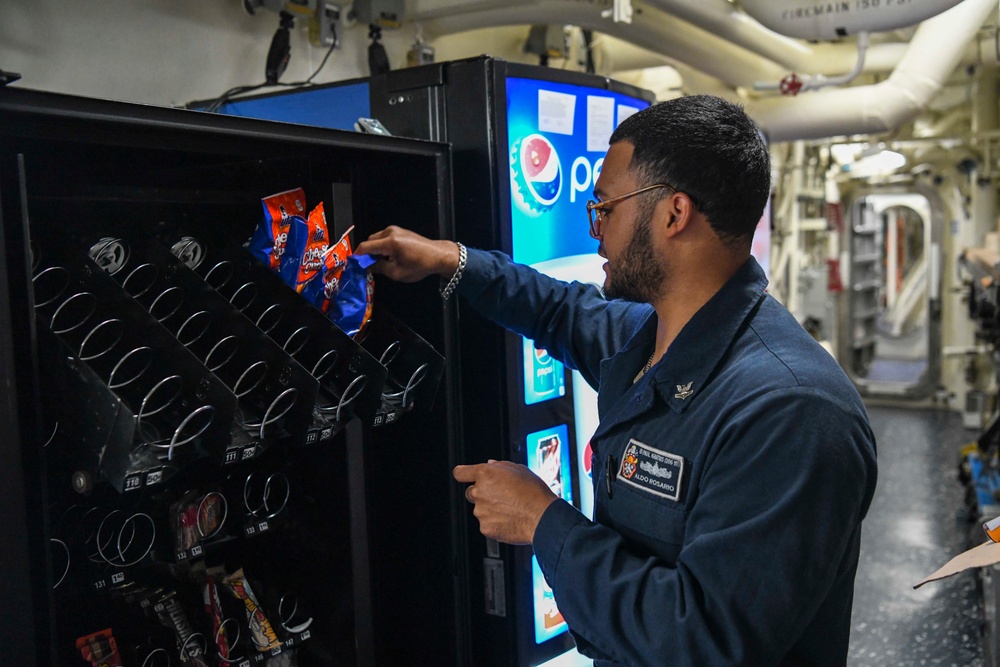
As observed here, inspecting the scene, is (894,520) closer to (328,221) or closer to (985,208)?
(985,208)

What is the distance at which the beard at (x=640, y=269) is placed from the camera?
147 centimetres

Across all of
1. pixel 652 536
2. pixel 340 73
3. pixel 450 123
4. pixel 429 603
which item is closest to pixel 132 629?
pixel 429 603

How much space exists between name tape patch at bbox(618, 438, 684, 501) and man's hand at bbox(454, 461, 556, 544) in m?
0.13

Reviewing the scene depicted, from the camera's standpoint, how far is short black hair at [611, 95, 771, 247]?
1.39m

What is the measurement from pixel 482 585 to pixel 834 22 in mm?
2513

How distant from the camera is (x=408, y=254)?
1728 millimetres

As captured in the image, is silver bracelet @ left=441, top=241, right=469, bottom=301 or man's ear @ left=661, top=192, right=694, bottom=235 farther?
silver bracelet @ left=441, top=241, right=469, bottom=301

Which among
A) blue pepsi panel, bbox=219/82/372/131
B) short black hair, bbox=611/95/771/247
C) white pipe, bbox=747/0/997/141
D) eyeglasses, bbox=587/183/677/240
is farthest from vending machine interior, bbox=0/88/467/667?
white pipe, bbox=747/0/997/141

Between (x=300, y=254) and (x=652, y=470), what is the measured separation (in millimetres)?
691

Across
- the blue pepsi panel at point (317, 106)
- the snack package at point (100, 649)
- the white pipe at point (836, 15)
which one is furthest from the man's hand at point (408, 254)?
the white pipe at point (836, 15)

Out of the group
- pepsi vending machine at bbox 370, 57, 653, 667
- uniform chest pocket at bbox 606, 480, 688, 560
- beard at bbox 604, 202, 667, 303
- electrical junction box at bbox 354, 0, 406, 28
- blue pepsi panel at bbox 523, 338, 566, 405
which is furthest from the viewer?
electrical junction box at bbox 354, 0, 406, 28

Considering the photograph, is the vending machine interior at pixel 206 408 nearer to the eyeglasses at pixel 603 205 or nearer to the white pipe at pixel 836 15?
the eyeglasses at pixel 603 205

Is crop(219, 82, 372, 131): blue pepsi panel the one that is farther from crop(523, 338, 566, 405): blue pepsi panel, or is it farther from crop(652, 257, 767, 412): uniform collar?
crop(652, 257, 767, 412): uniform collar

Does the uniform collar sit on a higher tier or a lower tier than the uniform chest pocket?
higher
